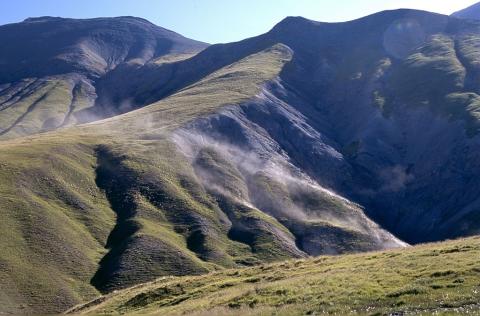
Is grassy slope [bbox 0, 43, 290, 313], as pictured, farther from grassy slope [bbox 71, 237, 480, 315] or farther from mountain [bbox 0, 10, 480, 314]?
grassy slope [bbox 71, 237, 480, 315]

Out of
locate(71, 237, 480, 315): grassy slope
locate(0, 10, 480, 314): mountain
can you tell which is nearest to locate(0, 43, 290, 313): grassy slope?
locate(0, 10, 480, 314): mountain

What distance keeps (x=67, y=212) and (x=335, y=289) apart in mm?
85375

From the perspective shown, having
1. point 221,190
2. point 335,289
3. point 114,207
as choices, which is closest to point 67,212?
point 114,207

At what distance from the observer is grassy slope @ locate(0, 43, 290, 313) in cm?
8425

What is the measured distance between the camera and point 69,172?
12294cm

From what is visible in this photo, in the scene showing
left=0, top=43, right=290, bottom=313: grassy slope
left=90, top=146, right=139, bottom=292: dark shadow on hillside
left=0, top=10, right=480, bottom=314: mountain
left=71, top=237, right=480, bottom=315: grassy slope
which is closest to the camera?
left=71, top=237, right=480, bottom=315: grassy slope

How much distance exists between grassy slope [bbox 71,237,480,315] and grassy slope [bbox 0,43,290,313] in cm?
4081

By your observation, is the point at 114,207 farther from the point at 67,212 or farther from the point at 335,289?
the point at 335,289

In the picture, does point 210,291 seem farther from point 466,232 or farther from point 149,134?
point 149,134

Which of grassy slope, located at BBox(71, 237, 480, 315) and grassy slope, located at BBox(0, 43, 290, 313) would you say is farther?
grassy slope, located at BBox(0, 43, 290, 313)

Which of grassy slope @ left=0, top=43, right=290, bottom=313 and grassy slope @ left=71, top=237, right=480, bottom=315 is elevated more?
grassy slope @ left=71, top=237, right=480, bottom=315

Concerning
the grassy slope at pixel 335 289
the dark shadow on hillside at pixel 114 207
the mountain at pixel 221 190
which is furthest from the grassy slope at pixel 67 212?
the grassy slope at pixel 335 289

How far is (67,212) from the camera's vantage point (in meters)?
107

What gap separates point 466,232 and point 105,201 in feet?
259
